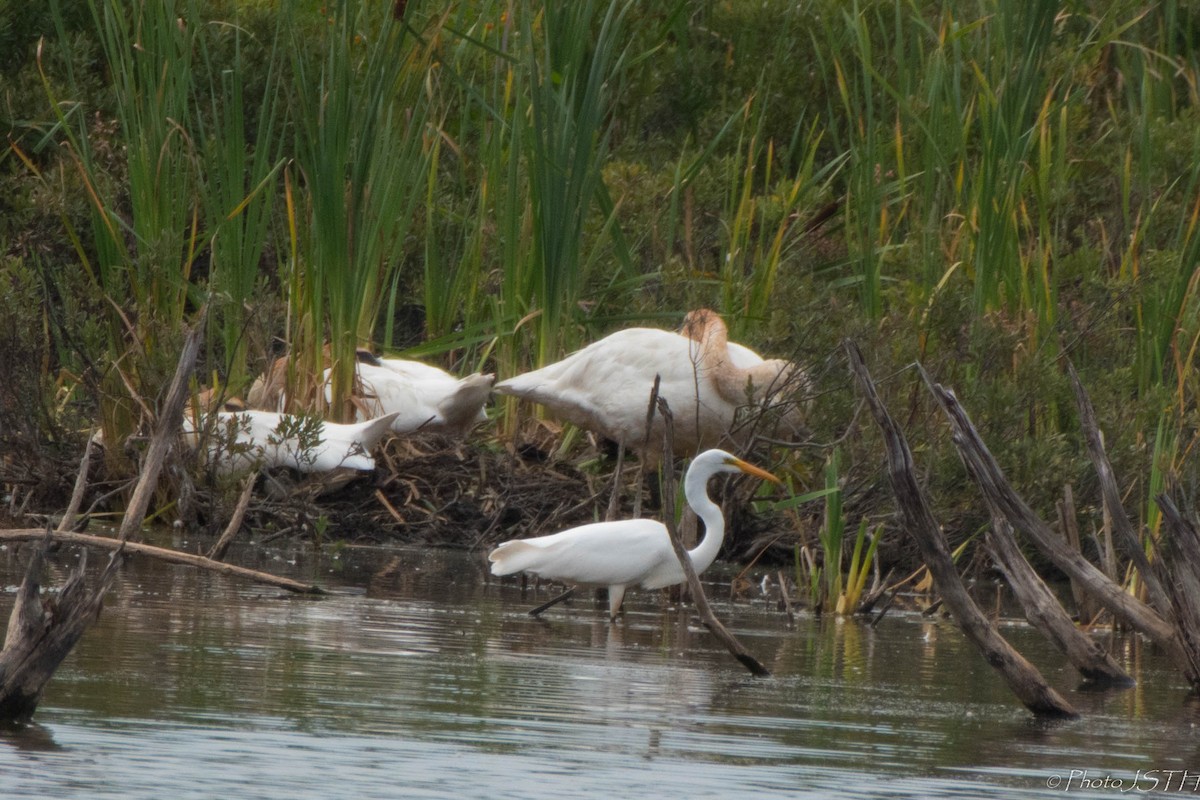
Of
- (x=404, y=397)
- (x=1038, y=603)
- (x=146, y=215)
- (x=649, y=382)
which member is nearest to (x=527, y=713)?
(x=1038, y=603)

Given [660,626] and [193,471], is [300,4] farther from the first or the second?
[660,626]

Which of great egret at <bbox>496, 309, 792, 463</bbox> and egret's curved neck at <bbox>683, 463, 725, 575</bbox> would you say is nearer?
egret's curved neck at <bbox>683, 463, 725, 575</bbox>

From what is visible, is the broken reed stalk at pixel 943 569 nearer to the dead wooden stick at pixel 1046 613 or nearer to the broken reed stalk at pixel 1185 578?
the dead wooden stick at pixel 1046 613

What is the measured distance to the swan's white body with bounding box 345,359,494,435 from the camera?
34.8ft

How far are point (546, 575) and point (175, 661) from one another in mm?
2663

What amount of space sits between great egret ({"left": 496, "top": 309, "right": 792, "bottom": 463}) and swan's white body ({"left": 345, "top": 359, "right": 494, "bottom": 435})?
0.36m

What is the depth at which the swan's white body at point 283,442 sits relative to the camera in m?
9.48

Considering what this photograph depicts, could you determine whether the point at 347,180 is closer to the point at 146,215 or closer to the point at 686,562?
the point at 146,215

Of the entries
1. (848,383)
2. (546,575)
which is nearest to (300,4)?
(848,383)

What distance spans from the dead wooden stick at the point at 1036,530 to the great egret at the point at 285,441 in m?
4.26

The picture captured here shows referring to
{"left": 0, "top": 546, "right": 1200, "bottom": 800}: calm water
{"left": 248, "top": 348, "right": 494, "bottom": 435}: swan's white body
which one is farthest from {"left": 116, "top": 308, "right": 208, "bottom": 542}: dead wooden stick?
{"left": 248, "top": 348, "right": 494, "bottom": 435}: swan's white body

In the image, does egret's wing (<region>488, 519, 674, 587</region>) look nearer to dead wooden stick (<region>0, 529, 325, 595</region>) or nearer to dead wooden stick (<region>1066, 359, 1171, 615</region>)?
dead wooden stick (<region>0, 529, 325, 595</region>)

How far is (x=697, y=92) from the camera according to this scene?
49.2 ft

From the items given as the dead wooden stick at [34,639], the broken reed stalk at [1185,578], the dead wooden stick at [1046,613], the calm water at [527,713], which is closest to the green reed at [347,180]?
the calm water at [527,713]
